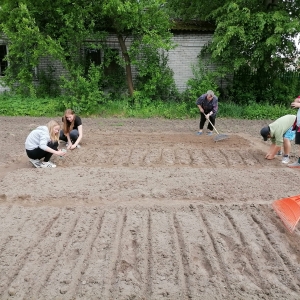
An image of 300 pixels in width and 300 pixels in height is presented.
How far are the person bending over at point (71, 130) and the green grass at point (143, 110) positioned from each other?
4.57 m

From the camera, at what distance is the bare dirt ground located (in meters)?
3.34

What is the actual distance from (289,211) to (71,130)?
545 cm

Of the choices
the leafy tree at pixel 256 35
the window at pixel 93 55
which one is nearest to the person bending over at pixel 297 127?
the leafy tree at pixel 256 35

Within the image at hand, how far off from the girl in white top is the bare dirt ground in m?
0.26

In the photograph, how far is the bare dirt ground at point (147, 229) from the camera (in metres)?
3.34

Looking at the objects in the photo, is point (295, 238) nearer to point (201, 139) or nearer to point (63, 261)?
point (63, 261)

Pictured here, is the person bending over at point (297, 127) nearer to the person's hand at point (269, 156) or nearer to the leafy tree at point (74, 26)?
the person's hand at point (269, 156)

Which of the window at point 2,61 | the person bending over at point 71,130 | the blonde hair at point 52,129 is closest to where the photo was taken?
the blonde hair at point 52,129

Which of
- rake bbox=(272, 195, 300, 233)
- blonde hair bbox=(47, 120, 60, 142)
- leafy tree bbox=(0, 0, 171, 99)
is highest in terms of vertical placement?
leafy tree bbox=(0, 0, 171, 99)

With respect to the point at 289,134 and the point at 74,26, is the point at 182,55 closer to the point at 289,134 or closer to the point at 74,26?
the point at 74,26

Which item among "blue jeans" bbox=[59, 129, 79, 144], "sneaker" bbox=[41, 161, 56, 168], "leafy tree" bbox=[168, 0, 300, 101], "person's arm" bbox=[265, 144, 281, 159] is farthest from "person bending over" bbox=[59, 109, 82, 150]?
"leafy tree" bbox=[168, 0, 300, 101]

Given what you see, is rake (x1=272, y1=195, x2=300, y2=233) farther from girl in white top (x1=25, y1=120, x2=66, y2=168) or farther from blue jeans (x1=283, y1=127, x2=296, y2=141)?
girl in white top (x1=25, y1=120, x2=66, y2=168)

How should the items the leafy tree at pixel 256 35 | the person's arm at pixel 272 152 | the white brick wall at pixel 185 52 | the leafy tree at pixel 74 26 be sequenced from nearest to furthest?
1. the person's arm at pixel 272 152
2. the leafy tree at pixel 256 35
3. the leafy tree at pixel 74 26
4. the white brick wall at pixel 185 52

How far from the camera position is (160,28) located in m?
12.9
